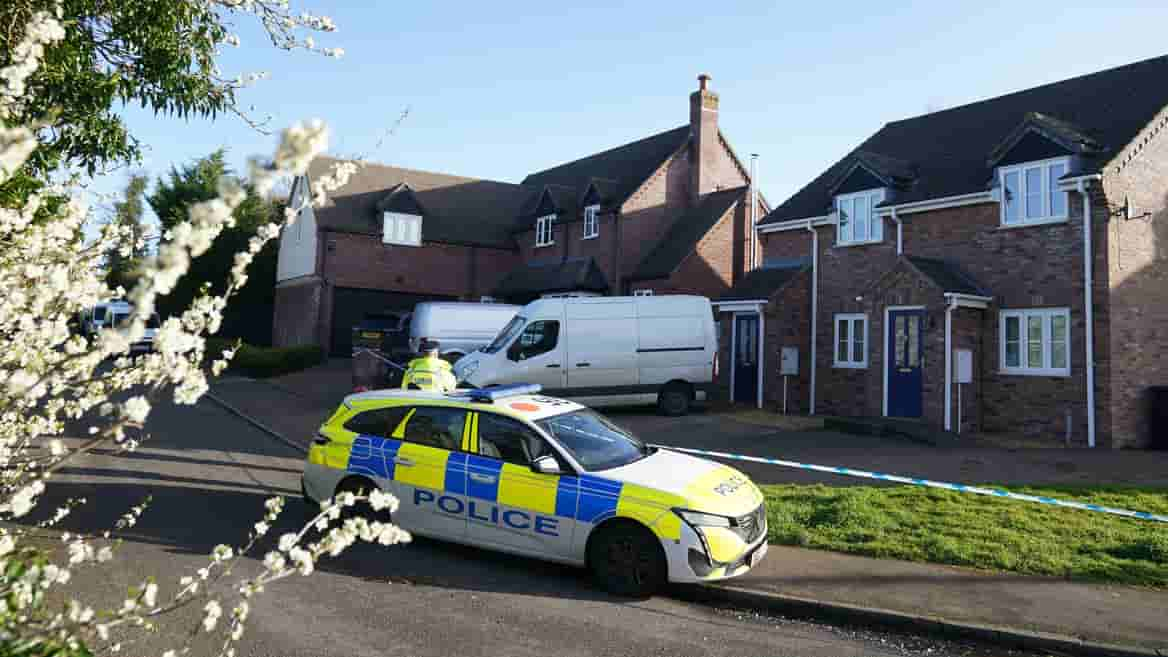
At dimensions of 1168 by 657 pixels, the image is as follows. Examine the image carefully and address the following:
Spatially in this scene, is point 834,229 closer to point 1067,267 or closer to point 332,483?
point 1067,267

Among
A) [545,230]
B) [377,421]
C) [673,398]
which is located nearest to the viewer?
[377,421]

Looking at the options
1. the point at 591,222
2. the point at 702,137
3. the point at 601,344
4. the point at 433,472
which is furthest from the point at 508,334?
the point at 702,137

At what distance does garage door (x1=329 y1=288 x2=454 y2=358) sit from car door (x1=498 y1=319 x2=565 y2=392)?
48.5ft

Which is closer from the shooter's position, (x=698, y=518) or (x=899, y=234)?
(x=698, y=518)

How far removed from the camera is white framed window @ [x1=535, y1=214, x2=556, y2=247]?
31855mm

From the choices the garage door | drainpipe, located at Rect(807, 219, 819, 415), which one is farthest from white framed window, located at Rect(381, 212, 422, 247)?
drainpipe, located at Rect(807, 219, 819, 415)

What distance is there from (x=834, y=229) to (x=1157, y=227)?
6.85 metres

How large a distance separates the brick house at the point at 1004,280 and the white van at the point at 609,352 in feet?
11.7

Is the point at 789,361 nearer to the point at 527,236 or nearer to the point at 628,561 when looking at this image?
the point at 628,561

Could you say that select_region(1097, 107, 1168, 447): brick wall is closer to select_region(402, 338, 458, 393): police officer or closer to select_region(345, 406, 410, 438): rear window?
select_region(402, 338, 458, 393): police officer

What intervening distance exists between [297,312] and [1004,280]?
1029 inches

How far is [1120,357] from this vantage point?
1529 cm

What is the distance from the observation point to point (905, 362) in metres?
17.6

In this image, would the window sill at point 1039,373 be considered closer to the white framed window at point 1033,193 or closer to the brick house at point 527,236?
the white framed window at point 1033,193
